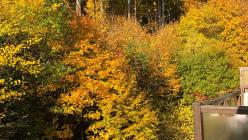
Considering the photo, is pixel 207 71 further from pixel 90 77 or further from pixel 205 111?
pixel 205 111

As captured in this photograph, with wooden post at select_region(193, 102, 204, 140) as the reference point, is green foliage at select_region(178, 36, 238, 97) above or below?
below

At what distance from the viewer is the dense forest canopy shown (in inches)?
512

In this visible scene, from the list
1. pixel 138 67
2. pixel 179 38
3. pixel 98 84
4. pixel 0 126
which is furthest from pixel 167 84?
pixel 0 126

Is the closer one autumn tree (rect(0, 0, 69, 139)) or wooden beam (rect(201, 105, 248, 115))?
wooden beam (rect(201, 105, 248, 115))

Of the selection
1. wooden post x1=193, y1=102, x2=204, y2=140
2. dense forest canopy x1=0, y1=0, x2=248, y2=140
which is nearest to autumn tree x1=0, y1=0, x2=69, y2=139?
dense forest canopy x1=0, y1=0, x2=248, y2=140

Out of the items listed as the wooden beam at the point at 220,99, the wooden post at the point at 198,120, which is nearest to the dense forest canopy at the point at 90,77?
the wooden beam at the point at 220,99

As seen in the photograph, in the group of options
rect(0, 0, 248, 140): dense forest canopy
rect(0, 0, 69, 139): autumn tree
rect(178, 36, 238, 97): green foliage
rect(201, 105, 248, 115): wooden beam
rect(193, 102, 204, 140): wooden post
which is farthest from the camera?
rect(178, 36, 238, 97): green foliage

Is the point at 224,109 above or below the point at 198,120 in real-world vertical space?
above

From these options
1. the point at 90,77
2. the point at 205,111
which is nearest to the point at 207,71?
the point at 90,77

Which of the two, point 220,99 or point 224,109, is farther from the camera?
point 220,99

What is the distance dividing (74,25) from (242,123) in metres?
12.1

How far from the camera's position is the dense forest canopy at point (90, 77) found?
512 inches

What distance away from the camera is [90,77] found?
15.1 metres

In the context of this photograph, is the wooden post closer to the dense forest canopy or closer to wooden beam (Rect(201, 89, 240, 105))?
wooden beam (Rect(201, 89, 240, 105))
